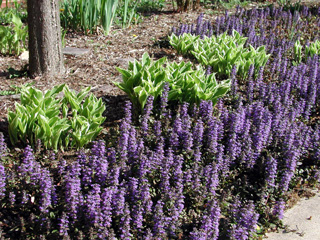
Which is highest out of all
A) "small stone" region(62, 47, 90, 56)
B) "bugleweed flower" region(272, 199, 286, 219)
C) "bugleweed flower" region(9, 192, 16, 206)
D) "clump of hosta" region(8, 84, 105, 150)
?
"small stone" region(62, 47, 90, 56)

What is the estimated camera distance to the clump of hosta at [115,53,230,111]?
15.3 ft

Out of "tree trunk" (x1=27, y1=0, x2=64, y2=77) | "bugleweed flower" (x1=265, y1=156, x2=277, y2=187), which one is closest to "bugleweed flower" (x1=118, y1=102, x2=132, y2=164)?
"bugleweed flower" (x1=265, y1=156, x2=277, y2=187)

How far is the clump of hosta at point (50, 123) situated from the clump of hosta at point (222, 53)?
7.64 feet

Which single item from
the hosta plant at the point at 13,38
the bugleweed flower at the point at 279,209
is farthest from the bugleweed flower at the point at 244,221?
the hosta plant at the point at 13,38

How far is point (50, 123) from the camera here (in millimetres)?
3934

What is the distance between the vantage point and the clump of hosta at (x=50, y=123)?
12.8 feet

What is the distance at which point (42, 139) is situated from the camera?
3965mm

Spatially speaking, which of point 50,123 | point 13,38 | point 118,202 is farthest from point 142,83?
point 13,38

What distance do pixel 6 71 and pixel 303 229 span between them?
4.32m

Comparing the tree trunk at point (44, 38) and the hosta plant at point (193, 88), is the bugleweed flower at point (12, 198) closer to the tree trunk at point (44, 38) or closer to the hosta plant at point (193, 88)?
the hosta plant at point (193, 88)

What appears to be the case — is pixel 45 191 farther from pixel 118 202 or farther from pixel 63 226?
pixel 118 202

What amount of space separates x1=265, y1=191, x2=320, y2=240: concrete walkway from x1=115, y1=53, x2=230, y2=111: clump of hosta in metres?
1.65

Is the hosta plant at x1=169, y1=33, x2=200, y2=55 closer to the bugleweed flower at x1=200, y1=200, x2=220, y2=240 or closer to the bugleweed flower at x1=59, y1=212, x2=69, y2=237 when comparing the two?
the bugleweed flower at x1=200, y1=200, x2=220, y2=240

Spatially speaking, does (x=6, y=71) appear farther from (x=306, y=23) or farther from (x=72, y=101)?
(x=306, y=23)
